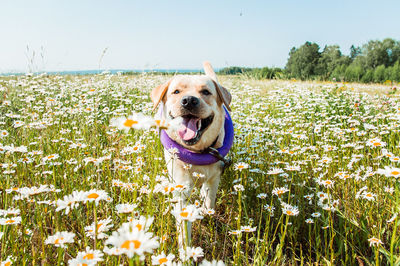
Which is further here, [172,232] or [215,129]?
[215,129]

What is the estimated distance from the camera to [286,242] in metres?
2.23

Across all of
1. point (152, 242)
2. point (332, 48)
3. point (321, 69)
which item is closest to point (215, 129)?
point (152, 242)

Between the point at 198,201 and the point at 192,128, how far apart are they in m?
0.73

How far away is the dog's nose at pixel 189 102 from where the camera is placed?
7.93 ft

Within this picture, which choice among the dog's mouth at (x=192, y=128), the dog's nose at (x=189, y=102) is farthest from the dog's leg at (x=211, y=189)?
the dog's nose at (x=189, y=102)

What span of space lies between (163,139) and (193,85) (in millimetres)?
693

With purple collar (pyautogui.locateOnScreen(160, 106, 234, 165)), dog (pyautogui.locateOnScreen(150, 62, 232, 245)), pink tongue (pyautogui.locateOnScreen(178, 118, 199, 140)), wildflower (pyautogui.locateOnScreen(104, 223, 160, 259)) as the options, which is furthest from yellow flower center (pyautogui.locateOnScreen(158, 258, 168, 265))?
pink tongue (pyautogui.locateOnScreen(178, 118, 199, 140))

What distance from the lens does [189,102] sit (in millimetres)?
2416

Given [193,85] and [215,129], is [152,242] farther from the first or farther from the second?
[193,85]

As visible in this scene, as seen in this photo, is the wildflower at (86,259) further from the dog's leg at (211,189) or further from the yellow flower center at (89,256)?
the dog's leg at (211,189)

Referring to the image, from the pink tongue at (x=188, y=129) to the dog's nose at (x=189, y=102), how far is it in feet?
0.60

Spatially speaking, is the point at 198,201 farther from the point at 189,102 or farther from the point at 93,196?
the point at 93,196

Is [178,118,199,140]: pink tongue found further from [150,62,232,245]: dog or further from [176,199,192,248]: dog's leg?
[176,199,192,248]: dog's leg

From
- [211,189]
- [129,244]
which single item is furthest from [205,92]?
[129,244]
